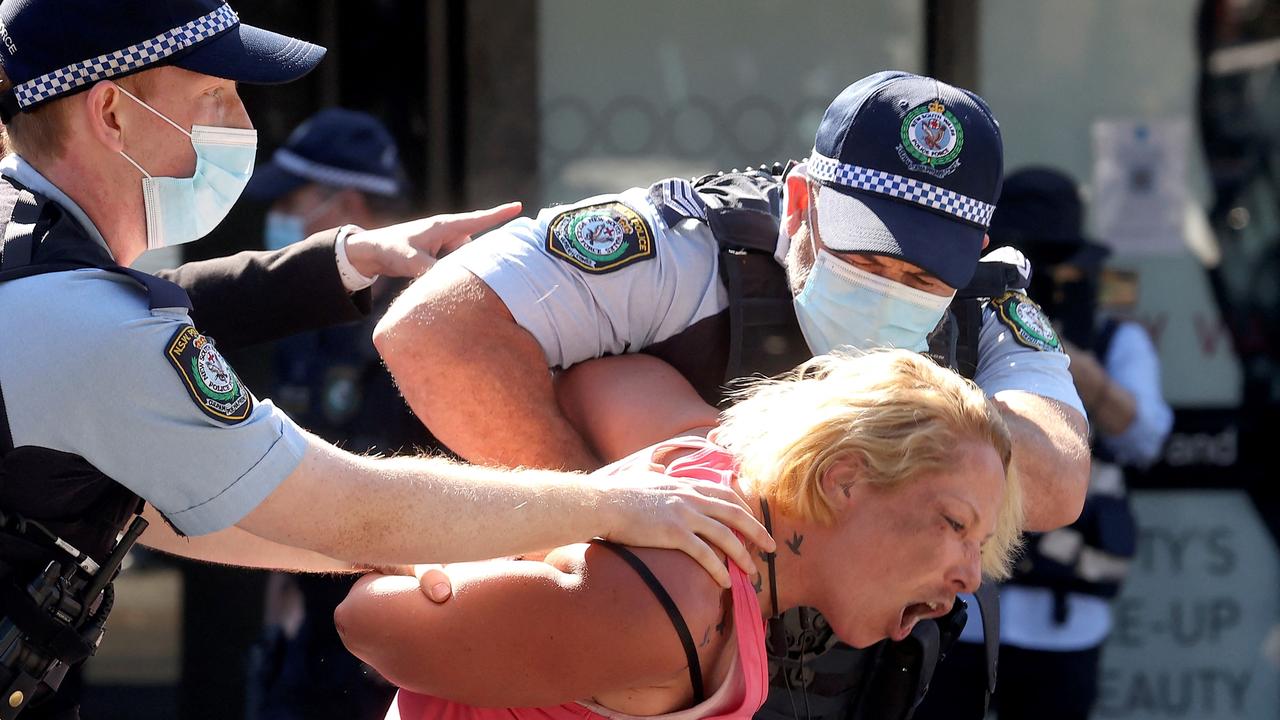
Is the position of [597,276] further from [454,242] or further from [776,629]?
[776,629]

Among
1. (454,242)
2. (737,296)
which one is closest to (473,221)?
(454,242)

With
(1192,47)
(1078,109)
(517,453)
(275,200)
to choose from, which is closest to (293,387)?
(275,200)

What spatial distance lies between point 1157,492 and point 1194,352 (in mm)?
484

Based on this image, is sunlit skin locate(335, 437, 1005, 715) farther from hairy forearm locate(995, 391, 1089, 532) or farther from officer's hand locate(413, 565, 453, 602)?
hairy forearm locate(995, 391, 1089, 532)

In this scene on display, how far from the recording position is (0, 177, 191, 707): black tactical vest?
165 cm

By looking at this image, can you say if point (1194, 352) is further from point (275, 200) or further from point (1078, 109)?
point (275, 200)

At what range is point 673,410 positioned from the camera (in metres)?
2.14

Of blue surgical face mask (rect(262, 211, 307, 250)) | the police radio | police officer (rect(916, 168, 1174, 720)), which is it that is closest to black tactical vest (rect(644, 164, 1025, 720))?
the police radio

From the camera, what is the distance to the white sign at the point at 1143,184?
4914 millimetres

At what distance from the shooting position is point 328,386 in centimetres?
397

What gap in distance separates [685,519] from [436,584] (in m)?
0.31

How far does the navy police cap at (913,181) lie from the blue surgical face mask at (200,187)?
0.85 metres

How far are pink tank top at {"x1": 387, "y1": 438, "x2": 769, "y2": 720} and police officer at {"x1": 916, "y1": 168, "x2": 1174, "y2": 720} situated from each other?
2114mm

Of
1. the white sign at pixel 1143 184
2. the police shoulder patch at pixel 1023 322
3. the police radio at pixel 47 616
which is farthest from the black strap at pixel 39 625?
the white sign at pixel 1143 184
